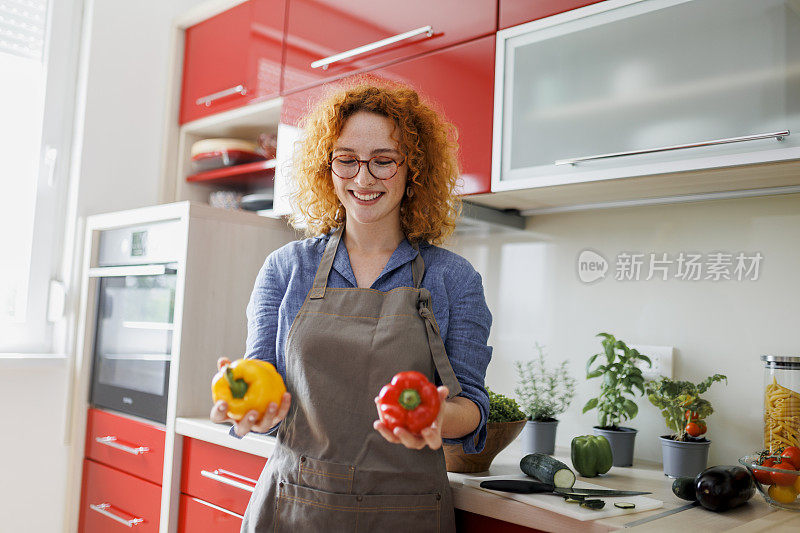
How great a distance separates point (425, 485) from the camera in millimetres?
1216

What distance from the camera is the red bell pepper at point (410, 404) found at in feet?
3.31

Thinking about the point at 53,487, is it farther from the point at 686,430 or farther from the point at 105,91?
the point at 686,430

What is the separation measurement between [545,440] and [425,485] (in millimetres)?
604

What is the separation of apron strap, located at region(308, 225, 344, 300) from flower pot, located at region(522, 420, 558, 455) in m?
0.74

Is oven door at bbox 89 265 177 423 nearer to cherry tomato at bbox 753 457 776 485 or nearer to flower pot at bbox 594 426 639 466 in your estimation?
flower pot at bbox 594 426 639 466

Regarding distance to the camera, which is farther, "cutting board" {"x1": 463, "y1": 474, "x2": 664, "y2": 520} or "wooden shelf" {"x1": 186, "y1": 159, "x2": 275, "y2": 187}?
"wooden shelf" {"x1": 186, "y1": 159, "x2": 275, "y2": 187}

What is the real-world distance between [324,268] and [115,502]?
1.41 m

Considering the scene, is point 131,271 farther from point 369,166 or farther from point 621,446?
point 621,446

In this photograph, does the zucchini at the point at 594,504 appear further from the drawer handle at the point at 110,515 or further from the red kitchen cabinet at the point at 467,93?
the drawer handle at the point at 110,515

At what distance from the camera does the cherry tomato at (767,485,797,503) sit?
1218mm

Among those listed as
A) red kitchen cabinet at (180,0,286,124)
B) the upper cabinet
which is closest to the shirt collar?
the upper cabinet

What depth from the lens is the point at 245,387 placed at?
111 cm

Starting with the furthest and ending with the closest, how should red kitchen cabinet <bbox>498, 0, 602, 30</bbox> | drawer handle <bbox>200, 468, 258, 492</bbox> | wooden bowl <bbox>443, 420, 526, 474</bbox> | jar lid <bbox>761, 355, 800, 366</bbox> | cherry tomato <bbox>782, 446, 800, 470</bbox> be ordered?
drawer handle <bbox>200, 468, 258, 492</bbox>
red kitchen cabinet <bbox>498, 0, 602, 30</bbox>
wooden bowl <bbox>443, 420, 526, 474</bbox>
jar lid <bbox>761, 355, 800, 366</bbox>
cherry tomato <bbox>782, 446, 800, 470</bbox>

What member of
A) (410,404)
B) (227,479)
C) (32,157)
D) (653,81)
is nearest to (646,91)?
(653,81)
